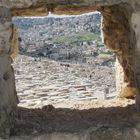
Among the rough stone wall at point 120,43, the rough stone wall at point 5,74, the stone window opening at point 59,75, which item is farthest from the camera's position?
the stone window opening at point 59,75

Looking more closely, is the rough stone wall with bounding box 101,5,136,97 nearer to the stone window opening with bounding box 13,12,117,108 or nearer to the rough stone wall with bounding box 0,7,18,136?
the stone window opening with bounding box 13,12,117,108

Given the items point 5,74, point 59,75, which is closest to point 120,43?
point 5,74

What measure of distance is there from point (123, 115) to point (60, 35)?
13.8 metres

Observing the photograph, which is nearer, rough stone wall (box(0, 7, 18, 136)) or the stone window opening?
rough stone wall (box(0, 7, 18, 136))

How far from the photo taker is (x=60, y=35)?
17.1 m

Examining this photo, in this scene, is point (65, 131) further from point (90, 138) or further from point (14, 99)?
point (14, 99)

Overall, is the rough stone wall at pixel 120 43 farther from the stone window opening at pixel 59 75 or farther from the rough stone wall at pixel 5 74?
the rough stone wall at pixel 5 74

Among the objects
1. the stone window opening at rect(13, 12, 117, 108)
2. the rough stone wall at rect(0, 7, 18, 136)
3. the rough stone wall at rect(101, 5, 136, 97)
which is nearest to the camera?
the rough stone wall at rect(0, 7, 18, 136)

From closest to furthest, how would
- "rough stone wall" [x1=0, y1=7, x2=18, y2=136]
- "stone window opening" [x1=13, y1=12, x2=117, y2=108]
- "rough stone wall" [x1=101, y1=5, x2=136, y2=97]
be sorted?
"rough stone wall" [x1=0, y1=7, x2=18, y2=136]
"rough stone wall" [x1=101, y1=5, x2=136, y2=97]
"stone window opening" [x1=13, y1=12, x2=117, y2=108]

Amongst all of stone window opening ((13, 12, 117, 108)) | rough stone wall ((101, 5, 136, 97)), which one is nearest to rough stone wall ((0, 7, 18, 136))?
stone window opening ((13, 12, 117, 108))

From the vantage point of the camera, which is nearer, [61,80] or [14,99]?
[14,99]

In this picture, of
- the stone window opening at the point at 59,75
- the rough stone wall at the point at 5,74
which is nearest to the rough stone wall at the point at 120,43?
the stone window opening at the point at 59,75

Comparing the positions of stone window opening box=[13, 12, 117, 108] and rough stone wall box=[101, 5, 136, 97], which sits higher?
rough stone wall box=[101, 5, 136, 97]

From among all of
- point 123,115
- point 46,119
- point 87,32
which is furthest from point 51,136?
point 87,32
